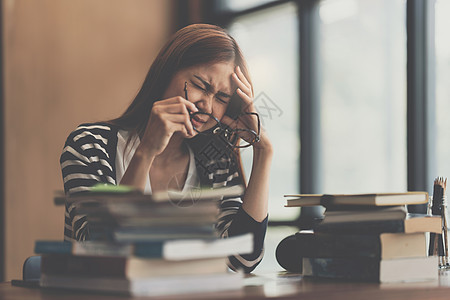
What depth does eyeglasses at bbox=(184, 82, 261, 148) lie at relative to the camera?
61.0 inches

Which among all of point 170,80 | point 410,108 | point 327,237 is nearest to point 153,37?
point 410,108

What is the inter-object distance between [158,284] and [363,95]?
255 cm

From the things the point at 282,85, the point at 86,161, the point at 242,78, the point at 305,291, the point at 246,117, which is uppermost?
the point at 282,85

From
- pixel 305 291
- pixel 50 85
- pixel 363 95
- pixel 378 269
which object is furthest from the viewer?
pixel 50 85

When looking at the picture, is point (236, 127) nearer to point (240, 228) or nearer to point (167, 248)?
point (240, 228)

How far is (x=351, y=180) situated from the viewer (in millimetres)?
3264

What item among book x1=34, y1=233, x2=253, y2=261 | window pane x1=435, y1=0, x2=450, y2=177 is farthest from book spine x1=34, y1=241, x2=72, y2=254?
window pane x1=435, y1=0, x2=450, y2=177

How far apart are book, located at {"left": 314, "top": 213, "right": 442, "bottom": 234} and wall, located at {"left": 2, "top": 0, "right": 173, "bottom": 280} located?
9.27ft

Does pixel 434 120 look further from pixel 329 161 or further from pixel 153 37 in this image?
pixel 153 37

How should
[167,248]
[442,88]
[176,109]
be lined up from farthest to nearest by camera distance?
1. [442,88]
2. [176,109]
3. [167,248]

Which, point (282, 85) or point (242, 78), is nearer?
point (242, 78)

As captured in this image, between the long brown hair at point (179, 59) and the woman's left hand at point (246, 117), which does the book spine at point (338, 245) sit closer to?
the woman's left hand at point (246, 117)

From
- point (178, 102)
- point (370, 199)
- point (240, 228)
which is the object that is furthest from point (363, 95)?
point (370, 199)

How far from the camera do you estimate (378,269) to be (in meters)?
1.07
